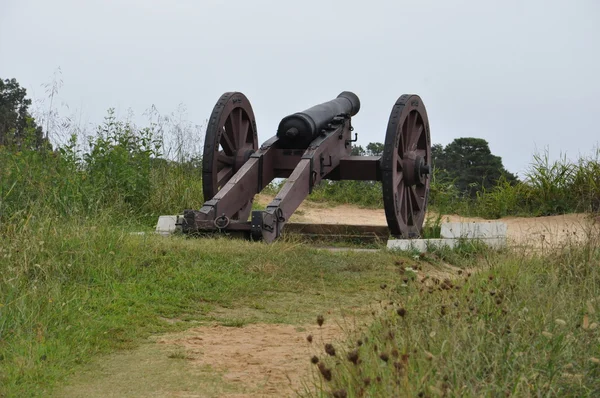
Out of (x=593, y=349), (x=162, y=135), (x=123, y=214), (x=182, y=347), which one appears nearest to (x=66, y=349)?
(x=182, y=347)

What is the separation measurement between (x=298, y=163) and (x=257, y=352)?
4937 millimetres

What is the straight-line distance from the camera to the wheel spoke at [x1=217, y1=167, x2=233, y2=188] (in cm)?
1047

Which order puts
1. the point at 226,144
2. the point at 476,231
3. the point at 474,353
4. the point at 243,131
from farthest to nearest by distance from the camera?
1. the point at 243,131
2. the point at 226,144
3. the point at 476,231
4. the point at 474,353

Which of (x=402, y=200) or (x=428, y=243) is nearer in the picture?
(x=428, y=243)

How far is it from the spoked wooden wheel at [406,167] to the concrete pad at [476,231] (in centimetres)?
59

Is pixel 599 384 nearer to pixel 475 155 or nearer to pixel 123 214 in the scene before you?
pixel 123 214

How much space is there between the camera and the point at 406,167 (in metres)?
10.4

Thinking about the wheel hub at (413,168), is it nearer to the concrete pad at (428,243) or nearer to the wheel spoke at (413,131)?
the wheel spoke at (413,131)

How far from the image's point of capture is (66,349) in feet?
15.9

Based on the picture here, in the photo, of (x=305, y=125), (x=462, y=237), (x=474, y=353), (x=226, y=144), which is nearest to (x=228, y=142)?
(x=226, y=144)

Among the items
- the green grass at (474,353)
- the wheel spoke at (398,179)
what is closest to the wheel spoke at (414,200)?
the wheel spoke at (398,179)

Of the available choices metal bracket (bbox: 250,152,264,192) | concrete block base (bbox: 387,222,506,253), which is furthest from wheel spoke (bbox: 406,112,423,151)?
metal bracket (bbox: 250,152,264,192)

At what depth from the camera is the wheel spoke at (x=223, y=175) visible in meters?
10.5

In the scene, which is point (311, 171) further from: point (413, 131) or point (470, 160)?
point (470, 160)
